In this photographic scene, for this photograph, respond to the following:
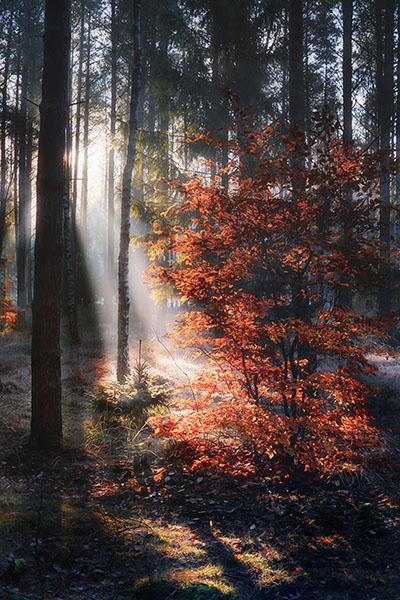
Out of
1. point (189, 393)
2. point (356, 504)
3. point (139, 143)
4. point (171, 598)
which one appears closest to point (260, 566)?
point (171, 598)

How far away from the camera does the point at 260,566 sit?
402cm

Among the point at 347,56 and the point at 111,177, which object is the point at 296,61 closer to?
the point at 347,56

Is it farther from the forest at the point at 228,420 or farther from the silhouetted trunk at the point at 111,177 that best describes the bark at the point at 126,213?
the silhouetted trunk at the point at 111,177

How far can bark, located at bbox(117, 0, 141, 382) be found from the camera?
9.55 metres

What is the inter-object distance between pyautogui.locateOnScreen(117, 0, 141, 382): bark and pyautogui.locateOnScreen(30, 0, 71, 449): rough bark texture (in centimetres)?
351

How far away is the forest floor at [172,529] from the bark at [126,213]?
2668 millimetres

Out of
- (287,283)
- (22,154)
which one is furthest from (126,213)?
(22,154)

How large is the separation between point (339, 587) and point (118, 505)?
2494mm

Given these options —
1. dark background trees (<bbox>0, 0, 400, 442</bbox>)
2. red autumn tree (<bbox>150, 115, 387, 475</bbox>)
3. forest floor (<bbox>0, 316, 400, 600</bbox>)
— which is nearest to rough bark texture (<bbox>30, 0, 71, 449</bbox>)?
forest floor (<bbox>0, 316, 400, 600</bbox>)

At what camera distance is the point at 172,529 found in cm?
468

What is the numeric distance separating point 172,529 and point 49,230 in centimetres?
386

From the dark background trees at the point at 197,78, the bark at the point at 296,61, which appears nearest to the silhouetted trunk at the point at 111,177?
the dark background trees at the point at 197,78

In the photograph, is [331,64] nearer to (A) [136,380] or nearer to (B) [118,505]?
(A) [136,380]

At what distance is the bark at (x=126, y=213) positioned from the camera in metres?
9.55
